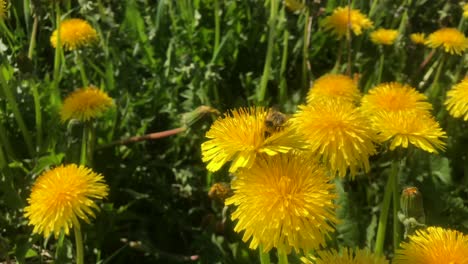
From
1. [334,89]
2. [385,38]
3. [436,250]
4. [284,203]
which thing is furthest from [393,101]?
[385,38]

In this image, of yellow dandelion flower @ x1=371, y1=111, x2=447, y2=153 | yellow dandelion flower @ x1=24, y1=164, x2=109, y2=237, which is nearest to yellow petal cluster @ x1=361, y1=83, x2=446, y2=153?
yellow dandelion flower @ x1=371, y1=111, x2=447, y2=153

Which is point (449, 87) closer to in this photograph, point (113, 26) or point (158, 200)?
point (158, 200)

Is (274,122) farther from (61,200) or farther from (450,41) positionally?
(450,41)

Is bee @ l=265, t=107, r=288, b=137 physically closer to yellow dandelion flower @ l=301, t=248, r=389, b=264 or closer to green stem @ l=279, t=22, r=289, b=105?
yellow dandelion flower @ l=301, t=248, r=389, b=264

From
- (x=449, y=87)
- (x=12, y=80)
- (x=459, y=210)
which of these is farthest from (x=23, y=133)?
(x=449, y=87)

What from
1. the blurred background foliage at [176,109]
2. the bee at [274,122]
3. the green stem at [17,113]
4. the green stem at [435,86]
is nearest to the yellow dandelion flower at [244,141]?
the bee at [274,122]

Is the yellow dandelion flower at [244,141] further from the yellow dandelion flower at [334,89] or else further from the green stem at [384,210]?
the yellow dandelion flower at [334,89]
